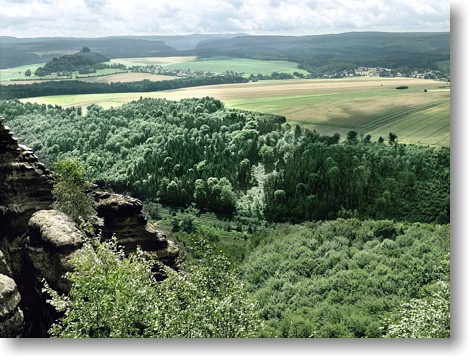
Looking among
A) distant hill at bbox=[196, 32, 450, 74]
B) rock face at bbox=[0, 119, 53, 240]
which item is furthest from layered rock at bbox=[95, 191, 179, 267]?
distant hill at bbox=[196, 32, 450, 74]

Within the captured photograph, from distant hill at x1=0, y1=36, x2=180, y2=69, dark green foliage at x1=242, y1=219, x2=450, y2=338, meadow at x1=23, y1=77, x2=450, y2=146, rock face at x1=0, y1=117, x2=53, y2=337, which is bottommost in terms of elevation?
dark green foliage at x1=242, y1=219, x2=450, y2=338

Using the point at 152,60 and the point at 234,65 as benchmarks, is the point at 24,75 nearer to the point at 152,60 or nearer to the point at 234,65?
the point at 152,60

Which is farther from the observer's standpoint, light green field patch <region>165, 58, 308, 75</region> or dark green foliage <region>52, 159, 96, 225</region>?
light green field patch <region>165, 58, 308, 75</region>

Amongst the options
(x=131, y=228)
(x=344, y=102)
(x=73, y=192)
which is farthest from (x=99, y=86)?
(x=344, y=102)

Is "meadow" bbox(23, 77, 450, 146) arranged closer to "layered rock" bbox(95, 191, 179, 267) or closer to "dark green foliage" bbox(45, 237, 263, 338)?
"layered rock" bbox(95, 191, 179, 267)

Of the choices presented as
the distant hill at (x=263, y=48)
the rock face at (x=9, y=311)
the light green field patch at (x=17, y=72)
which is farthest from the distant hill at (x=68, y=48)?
the rock face at (x=9, y=311)

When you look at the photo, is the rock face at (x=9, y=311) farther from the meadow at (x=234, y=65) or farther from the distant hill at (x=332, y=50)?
the distant hill at (x=332, y=50)

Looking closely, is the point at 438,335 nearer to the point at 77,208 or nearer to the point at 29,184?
the point at 77,208
